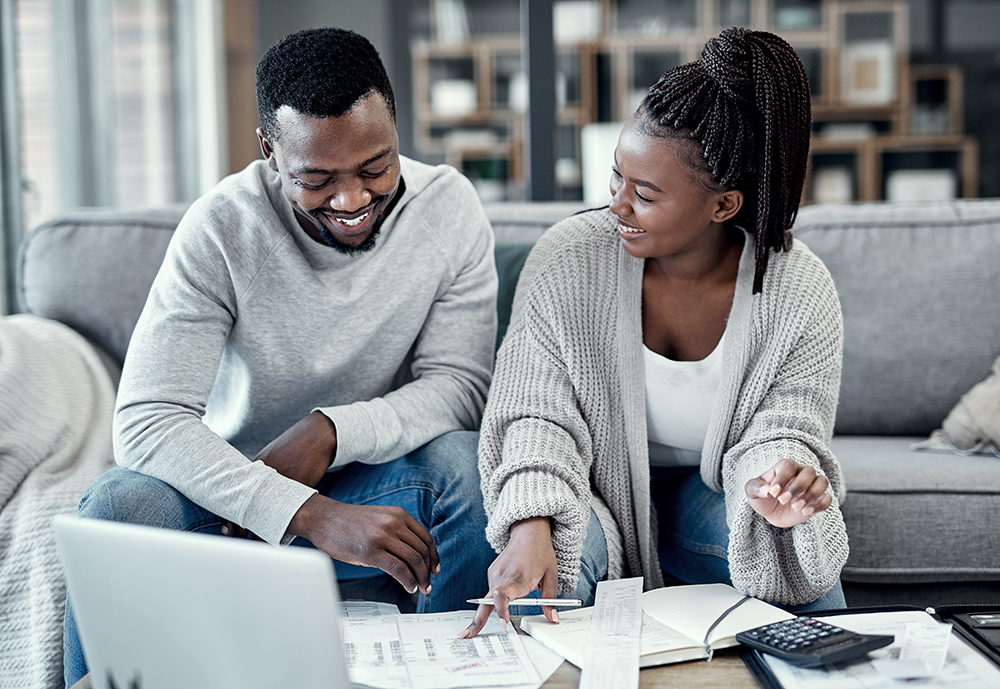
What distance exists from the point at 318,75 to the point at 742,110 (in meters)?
0.49

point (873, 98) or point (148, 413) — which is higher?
point (873, 98)

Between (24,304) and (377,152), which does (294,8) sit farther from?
(377,152)

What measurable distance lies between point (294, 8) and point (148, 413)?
160 inches

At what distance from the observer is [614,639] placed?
81cm

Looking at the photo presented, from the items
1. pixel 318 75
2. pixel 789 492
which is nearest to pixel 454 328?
pixel 318 75

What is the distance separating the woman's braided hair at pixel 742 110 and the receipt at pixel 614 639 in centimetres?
49

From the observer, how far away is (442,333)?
1.26m

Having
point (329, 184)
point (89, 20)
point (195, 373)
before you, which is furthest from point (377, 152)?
point (89, 20)

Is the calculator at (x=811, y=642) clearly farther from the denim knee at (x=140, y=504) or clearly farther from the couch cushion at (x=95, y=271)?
the couch cushion at (x=95, y=271)

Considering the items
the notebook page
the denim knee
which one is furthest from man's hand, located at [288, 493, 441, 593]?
the notebook page

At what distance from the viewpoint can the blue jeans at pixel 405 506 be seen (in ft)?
3.24

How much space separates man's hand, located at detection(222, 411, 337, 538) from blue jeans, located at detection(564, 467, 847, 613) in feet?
1.09

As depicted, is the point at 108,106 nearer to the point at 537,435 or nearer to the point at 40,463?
the point at 40,463

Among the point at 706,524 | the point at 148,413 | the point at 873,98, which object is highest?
the point at 873,98
